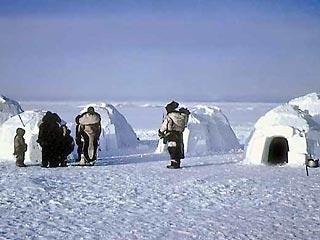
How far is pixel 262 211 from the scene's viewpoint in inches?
411

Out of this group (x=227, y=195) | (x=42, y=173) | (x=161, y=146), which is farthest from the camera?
(x=161, y=146)

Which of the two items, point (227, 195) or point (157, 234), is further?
point (227, 195)

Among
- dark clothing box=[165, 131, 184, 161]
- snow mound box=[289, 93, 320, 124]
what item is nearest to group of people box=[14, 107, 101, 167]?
dark clothing box=[165, 131, 184, 161]

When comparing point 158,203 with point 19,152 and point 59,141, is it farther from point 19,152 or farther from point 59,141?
point 19,152

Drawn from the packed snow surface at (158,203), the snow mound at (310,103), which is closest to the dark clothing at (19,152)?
the packed snow surface at (158,203)

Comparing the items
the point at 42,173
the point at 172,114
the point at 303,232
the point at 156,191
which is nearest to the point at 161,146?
the point at 172,114

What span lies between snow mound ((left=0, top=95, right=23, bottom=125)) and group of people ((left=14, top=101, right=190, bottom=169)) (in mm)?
10341

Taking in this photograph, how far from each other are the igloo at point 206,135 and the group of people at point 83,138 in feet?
15.7

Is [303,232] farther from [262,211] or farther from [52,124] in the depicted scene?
[52,124]

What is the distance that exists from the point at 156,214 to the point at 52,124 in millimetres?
7740

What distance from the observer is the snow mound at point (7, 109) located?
1060 inches

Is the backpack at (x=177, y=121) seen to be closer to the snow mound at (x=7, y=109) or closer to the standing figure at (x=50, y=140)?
the standing figure at (x=50, y=140)

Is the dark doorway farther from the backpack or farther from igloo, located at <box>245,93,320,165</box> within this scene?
the backpack

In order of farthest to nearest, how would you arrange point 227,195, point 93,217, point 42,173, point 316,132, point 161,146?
point 161,146
point 316,132
point 42,173
point 227,195
point 93,217
